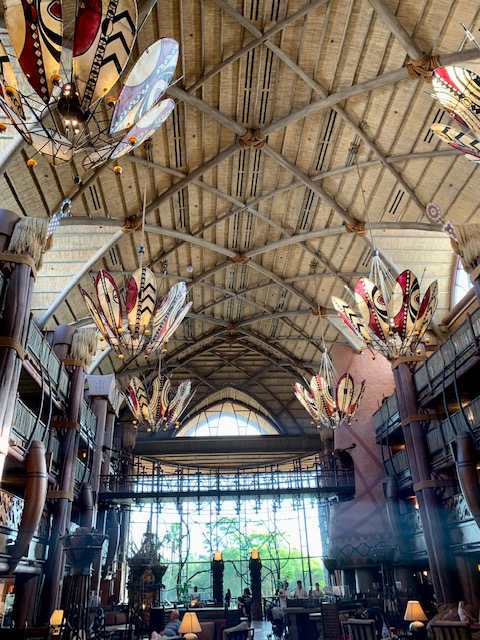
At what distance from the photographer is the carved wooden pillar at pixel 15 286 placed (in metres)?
11.2

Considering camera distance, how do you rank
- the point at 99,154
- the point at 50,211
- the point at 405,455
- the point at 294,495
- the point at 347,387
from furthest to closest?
the point at 294,495
the point at 405,455
the point at 347,387
the point at 50,211
the point at 99,154

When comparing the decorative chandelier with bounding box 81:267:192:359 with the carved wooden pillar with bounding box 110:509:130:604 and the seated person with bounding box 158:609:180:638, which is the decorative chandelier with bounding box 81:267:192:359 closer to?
the seated person with bounding box 158:609:180:638

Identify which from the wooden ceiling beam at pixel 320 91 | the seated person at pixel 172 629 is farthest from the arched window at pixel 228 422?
the seated person at pixel 172 629

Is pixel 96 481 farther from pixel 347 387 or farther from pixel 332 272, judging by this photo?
pixel 332 272

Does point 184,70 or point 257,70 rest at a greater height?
point 257,70

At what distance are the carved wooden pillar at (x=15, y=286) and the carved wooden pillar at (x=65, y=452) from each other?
5825mm

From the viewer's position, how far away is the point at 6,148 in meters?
12.5

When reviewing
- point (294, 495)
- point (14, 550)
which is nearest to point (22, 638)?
point (14, 550)

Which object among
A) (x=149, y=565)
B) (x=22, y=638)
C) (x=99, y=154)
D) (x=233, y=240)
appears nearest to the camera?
(x=99, y=154)

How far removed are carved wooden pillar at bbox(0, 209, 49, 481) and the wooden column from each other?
588cm

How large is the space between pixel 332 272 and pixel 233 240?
4272 millimetres

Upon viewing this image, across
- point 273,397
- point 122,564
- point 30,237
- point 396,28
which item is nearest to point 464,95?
point 396,28

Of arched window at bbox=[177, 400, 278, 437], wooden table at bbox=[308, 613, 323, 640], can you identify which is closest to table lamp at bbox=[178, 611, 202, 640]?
wooden table at bbox=[308, 613, 323, 640]

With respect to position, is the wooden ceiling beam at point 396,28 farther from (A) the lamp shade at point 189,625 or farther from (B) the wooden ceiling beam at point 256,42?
(A) the lamp shade at point 189,625
